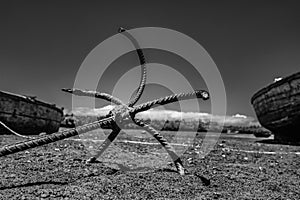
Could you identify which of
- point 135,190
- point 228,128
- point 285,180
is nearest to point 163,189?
point 135,190

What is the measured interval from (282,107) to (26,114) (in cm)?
825

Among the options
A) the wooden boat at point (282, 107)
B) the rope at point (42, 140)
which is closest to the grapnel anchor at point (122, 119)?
the rope at point (42, 140)

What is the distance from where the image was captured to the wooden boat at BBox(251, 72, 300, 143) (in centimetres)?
790

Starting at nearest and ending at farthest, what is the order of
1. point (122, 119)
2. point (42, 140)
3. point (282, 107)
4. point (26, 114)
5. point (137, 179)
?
point (42, 140) → point (137, 179) → point (122, 119) → point (282, 107) → point (26, 114)

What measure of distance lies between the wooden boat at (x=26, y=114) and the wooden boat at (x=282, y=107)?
7989 mm

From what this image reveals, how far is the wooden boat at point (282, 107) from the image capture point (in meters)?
7.90

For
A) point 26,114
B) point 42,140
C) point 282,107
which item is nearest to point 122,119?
point 42,140

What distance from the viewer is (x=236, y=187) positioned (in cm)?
281

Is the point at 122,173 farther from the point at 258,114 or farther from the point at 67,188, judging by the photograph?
the point at 258,114

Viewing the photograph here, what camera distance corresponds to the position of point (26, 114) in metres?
8.84

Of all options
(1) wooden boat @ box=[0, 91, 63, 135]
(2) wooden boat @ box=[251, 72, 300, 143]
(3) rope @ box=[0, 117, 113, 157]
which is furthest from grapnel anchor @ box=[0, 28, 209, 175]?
(2) wooden boat @ box=[251, 72, 300, 143]

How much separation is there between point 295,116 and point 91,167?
704 cm

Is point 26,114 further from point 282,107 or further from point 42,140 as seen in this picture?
point 282,107

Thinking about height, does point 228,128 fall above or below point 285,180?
above
